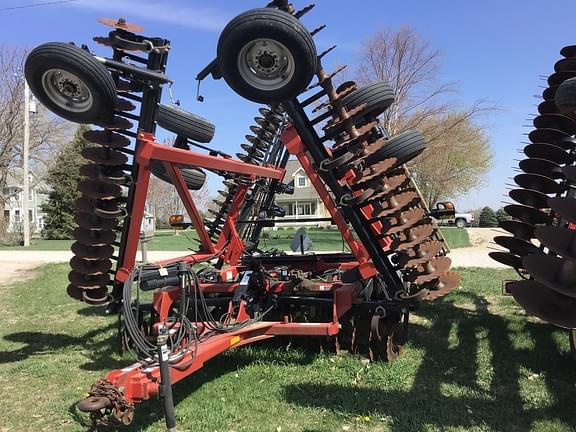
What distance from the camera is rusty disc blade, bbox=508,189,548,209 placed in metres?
6.37

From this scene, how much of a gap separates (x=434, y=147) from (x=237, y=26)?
1980 cm

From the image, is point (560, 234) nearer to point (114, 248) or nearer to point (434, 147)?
point (114, 248)

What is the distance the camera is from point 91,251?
20.1 ft

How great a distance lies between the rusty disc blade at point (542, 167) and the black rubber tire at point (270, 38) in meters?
3.26

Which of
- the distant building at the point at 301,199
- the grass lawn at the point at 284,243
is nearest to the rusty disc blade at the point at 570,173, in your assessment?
the grass lawn at the point at 284,243

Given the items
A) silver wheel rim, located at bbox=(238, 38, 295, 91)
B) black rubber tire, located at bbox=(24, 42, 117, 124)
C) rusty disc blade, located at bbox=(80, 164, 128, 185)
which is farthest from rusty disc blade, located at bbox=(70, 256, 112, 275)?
silver wheel rim, located at bbox=(238, 38, 295, 91)

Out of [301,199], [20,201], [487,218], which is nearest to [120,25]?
[301,199]

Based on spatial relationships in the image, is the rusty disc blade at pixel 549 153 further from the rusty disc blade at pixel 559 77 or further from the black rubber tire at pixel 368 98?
the black rubber tire at pixel 368 98

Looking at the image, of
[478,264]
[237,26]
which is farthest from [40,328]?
[478,264]

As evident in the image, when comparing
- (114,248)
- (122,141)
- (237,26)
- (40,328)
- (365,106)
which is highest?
(237,26)

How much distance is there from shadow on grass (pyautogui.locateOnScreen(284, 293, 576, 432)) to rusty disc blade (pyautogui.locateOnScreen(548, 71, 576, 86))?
10.1 feet

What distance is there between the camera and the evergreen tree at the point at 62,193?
36.0 meters

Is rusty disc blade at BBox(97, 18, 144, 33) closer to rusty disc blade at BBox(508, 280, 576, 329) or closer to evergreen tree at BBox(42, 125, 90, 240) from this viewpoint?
rusty disc blade at BBox(508, 280, 576, 329)

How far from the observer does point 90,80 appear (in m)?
4.98
